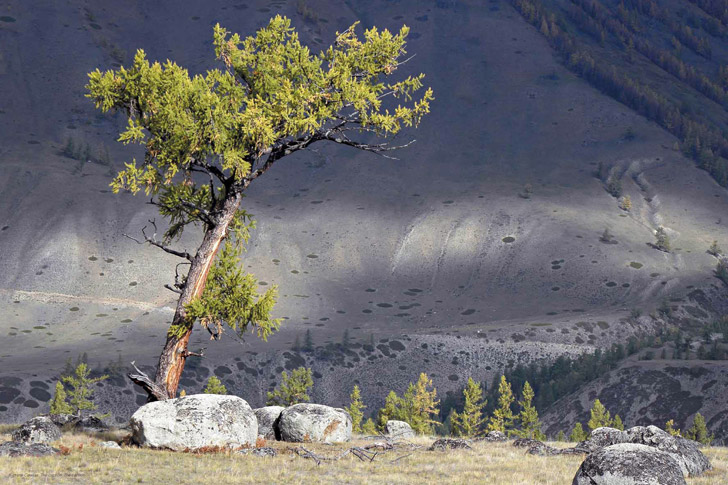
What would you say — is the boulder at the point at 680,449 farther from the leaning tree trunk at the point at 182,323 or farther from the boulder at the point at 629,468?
the leaning tree trunk at the point at 182,323

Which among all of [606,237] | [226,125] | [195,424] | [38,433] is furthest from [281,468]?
[606,237]

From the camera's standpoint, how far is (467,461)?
20594mm

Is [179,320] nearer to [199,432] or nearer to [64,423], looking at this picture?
[199,432]

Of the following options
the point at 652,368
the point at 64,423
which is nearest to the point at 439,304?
the point at 652,368

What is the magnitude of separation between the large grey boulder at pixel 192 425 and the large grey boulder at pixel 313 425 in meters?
3.64

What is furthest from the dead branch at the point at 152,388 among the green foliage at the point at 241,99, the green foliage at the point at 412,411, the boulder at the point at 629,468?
the green foliage at the point at 412,411

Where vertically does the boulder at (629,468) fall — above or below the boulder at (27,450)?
above

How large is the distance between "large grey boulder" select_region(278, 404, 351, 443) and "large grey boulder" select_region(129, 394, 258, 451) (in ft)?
11.9

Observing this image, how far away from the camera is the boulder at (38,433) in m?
21.4

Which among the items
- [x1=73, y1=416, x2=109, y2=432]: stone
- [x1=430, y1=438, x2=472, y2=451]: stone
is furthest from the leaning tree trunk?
[x1=430, y1=438, x2=472, y2=451]: stone

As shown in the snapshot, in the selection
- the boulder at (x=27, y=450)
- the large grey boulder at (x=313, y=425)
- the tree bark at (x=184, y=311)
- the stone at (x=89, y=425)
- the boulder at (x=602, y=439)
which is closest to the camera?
the boulder at (x=27, y=450)

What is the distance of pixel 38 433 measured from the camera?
2148cm

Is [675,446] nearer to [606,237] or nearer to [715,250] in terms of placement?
[606,237]

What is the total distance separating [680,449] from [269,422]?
46.7 ft
